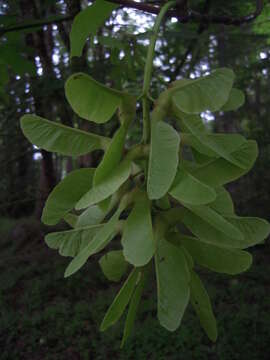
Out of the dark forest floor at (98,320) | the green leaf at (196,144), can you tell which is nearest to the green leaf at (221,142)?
the green leaf at (196,144)

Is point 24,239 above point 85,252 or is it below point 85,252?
below

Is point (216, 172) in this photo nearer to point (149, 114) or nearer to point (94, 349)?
point (149, 114)

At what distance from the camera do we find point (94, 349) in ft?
10.4

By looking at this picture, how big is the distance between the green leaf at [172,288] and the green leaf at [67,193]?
0.16 meters

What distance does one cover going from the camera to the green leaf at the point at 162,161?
496 mm

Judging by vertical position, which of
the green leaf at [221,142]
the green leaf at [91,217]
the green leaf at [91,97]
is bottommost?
the green leaf at [91,217]

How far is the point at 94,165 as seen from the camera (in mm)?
2271

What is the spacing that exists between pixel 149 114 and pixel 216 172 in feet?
0.45

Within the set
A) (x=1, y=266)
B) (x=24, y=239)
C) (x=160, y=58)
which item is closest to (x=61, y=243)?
(x=160, y=58)

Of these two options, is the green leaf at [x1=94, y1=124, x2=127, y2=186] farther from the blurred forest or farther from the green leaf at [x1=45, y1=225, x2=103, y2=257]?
the blurred forest

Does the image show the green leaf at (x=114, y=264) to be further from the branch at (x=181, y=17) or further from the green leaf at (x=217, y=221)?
the branch at (x=181, y=17)

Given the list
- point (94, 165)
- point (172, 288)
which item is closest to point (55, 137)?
point (172, 288)

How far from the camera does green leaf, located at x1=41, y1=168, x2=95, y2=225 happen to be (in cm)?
61

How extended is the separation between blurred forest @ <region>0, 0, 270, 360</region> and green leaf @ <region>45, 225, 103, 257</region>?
60 centimetres
